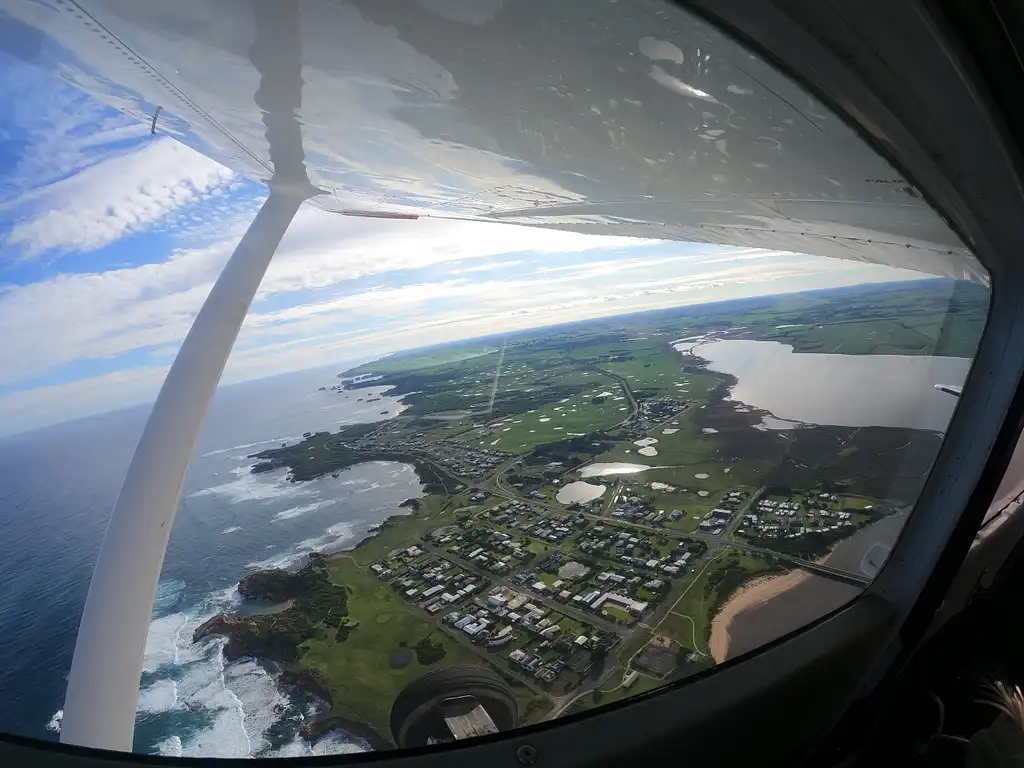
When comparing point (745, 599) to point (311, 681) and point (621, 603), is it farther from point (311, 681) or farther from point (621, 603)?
point (311, 681)

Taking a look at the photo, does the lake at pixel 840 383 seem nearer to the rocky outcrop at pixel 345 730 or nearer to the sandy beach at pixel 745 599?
the sandy beach at pixel 745 599

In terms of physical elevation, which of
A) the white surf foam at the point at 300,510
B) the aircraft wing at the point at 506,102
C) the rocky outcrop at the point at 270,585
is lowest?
the rocky outcrop at the point at 270,585

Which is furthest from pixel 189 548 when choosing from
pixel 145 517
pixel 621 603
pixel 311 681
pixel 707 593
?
pixel 707 593

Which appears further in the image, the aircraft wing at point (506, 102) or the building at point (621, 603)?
the building at point (621, 603)

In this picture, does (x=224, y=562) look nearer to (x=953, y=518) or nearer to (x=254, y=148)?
(x=254, y=148)

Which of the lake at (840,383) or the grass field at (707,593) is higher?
the lake at (840,383)

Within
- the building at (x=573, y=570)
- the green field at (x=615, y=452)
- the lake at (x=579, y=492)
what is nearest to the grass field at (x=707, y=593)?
the green field at (x=615, y=452)

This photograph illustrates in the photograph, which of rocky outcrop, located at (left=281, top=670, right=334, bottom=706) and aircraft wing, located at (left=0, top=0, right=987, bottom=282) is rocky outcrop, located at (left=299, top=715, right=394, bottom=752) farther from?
aircraft wing, located at (left=0, top=0, right=987, bottom=282)

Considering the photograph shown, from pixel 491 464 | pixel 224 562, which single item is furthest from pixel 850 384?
pixel 224 562
